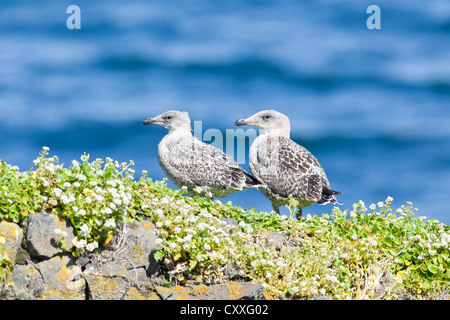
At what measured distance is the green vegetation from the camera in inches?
355

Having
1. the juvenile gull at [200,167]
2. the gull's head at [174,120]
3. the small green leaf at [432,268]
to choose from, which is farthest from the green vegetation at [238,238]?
the gull's head at [174,120]

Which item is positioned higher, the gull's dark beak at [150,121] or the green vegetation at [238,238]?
the gull's dark beak at [150,121]

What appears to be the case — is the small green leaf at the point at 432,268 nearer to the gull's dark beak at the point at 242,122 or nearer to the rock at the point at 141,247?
the rock at the point at 141,247

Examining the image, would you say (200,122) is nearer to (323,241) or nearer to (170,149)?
(170,149)

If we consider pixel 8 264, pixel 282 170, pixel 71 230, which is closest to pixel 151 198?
pixel 71 230

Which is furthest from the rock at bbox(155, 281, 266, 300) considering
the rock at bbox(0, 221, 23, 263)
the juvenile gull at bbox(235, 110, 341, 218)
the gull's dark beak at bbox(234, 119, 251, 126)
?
the gull's dark beak at bbox(234, 119, 251, 126)

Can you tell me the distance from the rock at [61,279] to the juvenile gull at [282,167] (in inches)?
193

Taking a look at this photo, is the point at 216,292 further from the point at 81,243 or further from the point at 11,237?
the point at 11,237

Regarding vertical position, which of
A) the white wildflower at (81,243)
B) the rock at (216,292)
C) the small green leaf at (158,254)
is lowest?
the rock at (216,292)

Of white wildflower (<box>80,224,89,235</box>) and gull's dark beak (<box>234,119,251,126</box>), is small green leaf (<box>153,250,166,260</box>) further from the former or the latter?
gull's dark beak (<box>234,119,251,126</box>)

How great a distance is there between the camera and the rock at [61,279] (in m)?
8.55

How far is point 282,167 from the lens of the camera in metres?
12.8

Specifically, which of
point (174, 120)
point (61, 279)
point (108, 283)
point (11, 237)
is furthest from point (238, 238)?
point (174, 120)

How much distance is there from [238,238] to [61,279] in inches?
97.6
